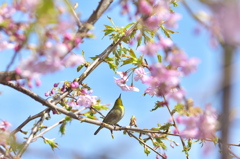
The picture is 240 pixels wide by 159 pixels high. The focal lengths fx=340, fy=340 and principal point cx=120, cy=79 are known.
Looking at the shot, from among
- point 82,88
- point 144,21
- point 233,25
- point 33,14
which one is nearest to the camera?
point 233,25

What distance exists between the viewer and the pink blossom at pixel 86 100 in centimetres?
321

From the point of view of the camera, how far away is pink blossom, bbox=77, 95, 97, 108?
10.5 ft

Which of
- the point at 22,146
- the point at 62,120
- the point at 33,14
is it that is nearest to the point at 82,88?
the point at 62,120

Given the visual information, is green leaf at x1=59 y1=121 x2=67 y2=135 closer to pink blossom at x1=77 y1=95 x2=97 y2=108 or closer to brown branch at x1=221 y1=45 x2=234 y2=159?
pink blossom at x1=77 y1=95 x2=97 y2=108

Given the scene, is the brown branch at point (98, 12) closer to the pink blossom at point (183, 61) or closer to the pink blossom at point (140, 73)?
the pink blossom at point (183, 61)

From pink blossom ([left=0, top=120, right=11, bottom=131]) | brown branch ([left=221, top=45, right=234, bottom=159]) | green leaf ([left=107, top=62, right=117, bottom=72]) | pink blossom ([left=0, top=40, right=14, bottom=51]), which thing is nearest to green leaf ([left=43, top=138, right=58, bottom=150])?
pink blossom ([left=0, top=120, right=11, bottom=131])

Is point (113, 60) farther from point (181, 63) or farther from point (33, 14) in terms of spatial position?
point (33, 14)

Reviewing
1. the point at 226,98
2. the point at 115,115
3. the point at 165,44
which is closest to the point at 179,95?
the point at 165,44

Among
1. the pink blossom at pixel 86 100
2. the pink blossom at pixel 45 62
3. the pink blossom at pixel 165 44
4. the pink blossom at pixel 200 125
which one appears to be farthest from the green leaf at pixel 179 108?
the pink blossom at pixel 45 62

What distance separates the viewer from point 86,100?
10.6 ft

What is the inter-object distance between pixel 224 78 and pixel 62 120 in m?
2.45

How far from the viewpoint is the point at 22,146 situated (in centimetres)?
268

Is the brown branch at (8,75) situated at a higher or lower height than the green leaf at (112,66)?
lower

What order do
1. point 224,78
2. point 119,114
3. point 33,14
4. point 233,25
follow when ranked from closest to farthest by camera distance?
point 224,78 < point 233,25 < point 33,14 < point 119,114
